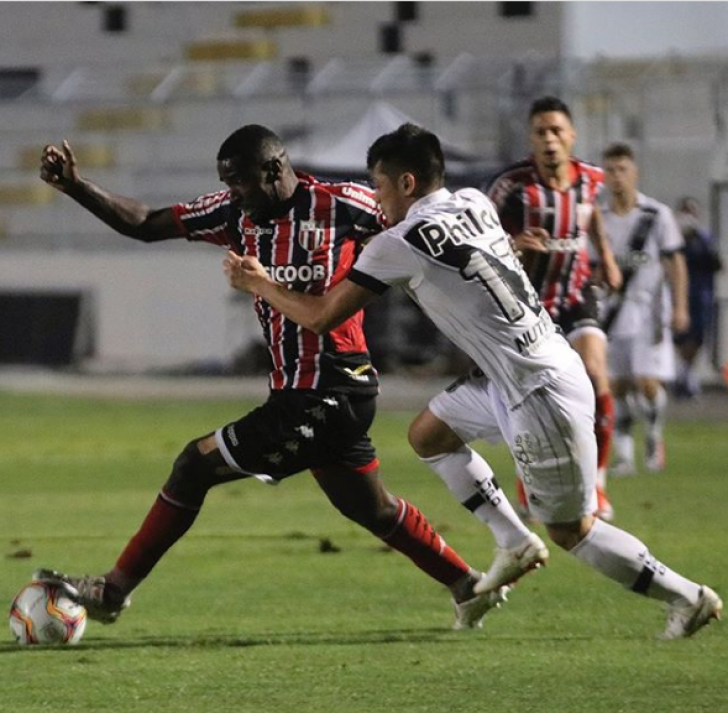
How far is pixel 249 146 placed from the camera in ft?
24.8

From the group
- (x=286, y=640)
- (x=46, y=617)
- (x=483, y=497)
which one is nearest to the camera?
(x=46, y=617)

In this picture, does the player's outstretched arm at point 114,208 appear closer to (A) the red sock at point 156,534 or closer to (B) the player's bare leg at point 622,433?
(A) the red sock at point 156,534

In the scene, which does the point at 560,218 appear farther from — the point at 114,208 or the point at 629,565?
the point at 629,565

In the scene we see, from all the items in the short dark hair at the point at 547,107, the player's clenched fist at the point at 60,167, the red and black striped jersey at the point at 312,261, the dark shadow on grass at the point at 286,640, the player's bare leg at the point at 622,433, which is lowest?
the player's bare leg at the point at 622,433

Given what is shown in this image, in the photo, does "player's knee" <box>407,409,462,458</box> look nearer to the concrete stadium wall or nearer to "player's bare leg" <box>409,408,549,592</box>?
"player's bare leg" <box>409,408,549,592</box>

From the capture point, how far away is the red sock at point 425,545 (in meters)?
7.87

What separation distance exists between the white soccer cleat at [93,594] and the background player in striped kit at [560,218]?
3.40 metres

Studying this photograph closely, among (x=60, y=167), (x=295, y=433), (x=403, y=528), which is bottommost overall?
(x=403, y=528)

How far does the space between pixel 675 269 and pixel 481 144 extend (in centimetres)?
1704

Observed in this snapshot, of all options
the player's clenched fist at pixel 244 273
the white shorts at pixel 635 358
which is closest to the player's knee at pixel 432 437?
the player's clenched fist at pixel 244 273

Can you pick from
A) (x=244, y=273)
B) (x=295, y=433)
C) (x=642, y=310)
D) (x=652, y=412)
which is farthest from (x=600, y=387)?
(x=244, y=273)

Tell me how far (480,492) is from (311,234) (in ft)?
4.22

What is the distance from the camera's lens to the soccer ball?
24.3 feet

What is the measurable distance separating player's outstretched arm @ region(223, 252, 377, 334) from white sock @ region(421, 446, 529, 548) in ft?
4.54
